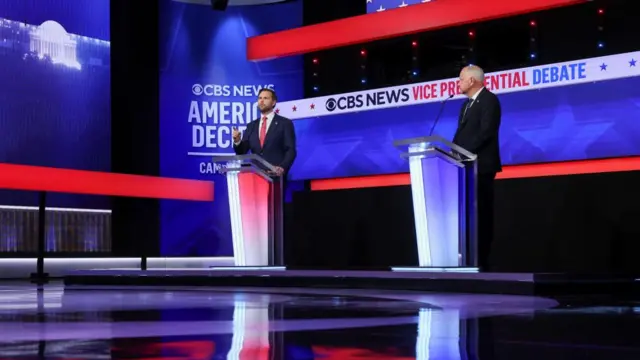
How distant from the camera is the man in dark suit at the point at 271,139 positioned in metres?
5.29

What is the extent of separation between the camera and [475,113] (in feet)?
14.9

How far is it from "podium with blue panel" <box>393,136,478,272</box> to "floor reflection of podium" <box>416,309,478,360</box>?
1.92 m

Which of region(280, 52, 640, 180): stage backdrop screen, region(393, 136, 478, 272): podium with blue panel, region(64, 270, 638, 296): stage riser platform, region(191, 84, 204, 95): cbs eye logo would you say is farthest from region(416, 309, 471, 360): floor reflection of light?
region(191, 84, 204, 95): cbs eye logo

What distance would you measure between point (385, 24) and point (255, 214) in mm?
4109

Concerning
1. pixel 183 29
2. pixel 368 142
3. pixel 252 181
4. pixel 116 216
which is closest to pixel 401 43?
pixel 368 142

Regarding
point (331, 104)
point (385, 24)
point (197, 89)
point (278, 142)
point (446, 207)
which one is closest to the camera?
point (446, 207)

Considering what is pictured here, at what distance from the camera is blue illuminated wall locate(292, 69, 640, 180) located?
7277mm

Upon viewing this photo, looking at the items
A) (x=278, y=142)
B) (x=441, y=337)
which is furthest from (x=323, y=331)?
(x=278, y=142)

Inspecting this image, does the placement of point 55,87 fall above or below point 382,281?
above

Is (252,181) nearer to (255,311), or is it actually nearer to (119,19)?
(255,311)

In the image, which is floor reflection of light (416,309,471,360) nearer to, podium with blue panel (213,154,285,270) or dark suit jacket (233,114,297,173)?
podium with blue panel (213,154,285,270)

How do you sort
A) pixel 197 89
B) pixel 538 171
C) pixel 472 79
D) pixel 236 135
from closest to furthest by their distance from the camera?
pixel 472 79
pixel 236 135
pixel 538 171
pixel 197 89

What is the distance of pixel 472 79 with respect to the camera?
4.54 meters

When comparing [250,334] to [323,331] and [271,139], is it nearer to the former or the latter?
[323,331]
